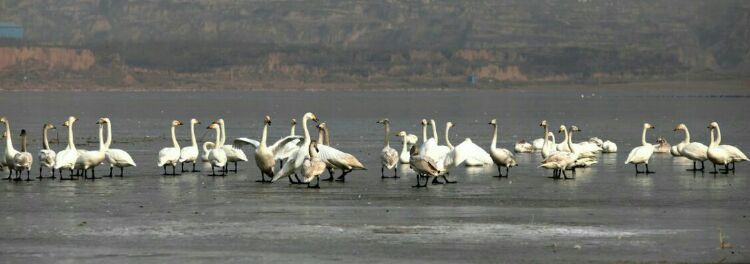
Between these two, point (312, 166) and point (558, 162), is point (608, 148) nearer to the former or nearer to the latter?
point (558, 162)

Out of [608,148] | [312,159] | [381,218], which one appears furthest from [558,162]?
[608,148]

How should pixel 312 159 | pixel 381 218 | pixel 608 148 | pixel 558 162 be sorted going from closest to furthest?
pixel 381 218, pixel 312 159, pixel 558 162, pixel 608 148

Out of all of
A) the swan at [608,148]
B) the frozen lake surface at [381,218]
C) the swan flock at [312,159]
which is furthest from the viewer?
the swan at [608,148]

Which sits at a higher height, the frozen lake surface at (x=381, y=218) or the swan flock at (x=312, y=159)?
the swan flock at (x=312, y=159)

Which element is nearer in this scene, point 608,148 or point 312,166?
point 312,166

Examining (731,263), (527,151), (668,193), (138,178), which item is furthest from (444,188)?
(527,151)

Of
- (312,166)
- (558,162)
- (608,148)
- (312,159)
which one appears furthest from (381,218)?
(608,148)

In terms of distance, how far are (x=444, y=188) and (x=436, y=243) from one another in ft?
29.8

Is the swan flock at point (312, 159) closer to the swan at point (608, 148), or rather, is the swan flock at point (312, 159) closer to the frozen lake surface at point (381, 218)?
the frozen lake surface at point (381, 218)

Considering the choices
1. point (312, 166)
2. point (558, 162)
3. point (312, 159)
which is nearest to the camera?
point (312, 166)

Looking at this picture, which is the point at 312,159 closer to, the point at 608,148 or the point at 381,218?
the point at 381,218

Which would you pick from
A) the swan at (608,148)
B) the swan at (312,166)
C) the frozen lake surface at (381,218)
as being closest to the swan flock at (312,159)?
the swan at (312,166)

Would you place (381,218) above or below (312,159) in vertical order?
below

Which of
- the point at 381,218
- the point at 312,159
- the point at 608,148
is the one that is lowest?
the point at 381,218
